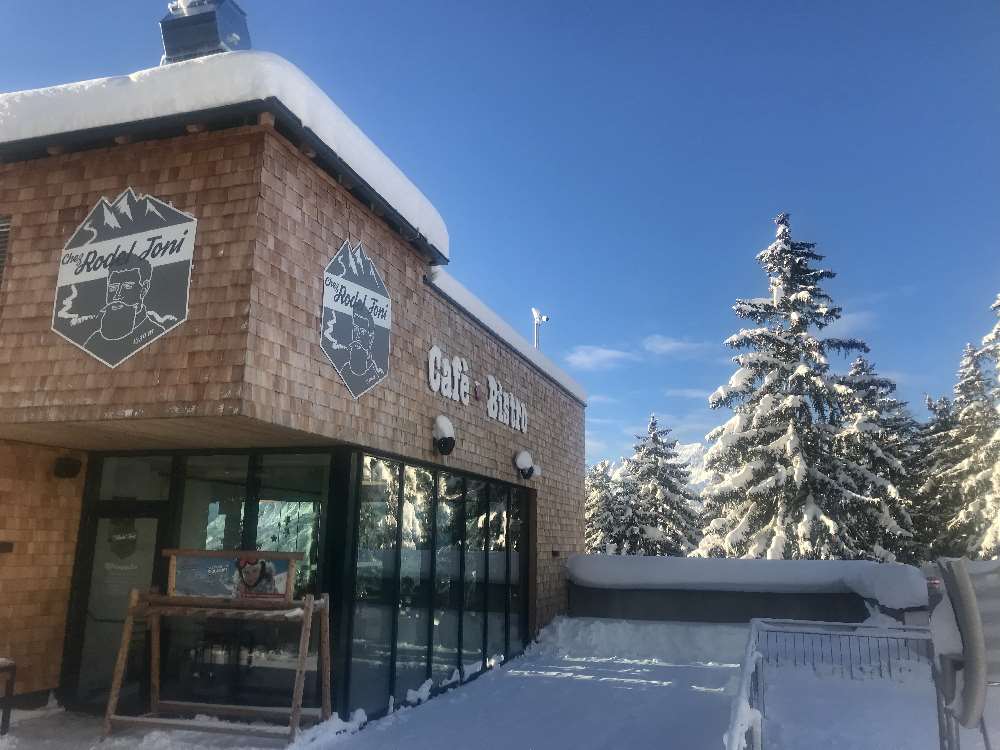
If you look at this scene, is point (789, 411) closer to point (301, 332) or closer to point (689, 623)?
point (689, 623)

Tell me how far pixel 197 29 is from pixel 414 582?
686 centimetres

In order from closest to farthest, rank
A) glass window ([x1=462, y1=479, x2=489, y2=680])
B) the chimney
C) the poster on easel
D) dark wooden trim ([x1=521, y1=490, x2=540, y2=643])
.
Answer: the poster on easel → the chimney → glass window ([x1=462, y1=479, x2=489, y2=680]) → dark wooden trim ([x1=521, y1=490, x2=540, y2=643])

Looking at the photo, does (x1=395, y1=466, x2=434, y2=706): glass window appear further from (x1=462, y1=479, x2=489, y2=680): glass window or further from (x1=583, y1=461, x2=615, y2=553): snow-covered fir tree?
(x1=583, y1=461, x2=615, y2=553): snow-covered fir tree

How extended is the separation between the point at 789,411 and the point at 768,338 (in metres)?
2.09

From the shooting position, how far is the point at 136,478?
805 cm

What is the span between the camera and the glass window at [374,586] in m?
7.35

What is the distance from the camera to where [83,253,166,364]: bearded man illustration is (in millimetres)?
6090

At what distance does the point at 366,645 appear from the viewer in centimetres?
748

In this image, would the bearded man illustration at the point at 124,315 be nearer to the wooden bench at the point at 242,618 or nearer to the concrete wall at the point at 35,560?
the wooden bench at the point at 242,618

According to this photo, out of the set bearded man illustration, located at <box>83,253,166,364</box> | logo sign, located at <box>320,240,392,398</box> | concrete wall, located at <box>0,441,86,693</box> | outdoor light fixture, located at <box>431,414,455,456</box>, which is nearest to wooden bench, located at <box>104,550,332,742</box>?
concrete wall, located at <box>0,441,86,693</box>

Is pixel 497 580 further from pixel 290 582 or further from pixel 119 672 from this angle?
pixel 119 672

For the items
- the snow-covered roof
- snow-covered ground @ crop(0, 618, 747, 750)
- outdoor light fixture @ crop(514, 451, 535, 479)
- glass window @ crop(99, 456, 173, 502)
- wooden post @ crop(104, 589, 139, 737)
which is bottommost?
snow-covered ground @ crop(0, 618, 747, 750)

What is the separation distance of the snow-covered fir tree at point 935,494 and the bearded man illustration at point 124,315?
23.5 m

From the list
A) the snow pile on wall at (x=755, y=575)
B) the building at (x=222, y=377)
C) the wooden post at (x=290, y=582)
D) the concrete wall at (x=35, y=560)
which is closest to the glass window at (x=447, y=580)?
the building at (x=222, y=377)
